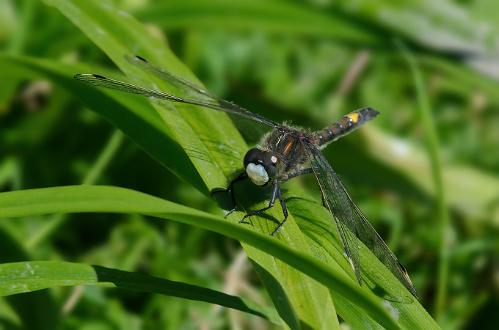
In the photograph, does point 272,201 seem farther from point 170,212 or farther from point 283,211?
point 170,212

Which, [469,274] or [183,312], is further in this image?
[469,274]

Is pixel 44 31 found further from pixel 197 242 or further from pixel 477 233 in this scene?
pixel 477 233

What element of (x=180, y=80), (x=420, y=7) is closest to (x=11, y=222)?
(x=180, y=80)

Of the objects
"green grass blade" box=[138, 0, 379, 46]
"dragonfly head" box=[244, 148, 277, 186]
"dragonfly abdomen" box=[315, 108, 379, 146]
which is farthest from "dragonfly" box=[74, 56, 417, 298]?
"green grass blade" box=[138, 0, 379, 46]

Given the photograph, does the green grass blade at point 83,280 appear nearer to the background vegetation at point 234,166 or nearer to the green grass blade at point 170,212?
the background vegetation at point 234,166

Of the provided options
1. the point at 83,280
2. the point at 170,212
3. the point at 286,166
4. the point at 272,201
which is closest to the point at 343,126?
the point at 286,166

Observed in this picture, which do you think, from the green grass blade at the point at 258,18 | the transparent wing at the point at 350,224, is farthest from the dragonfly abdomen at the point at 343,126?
the green grass blade at the point at 258,18
